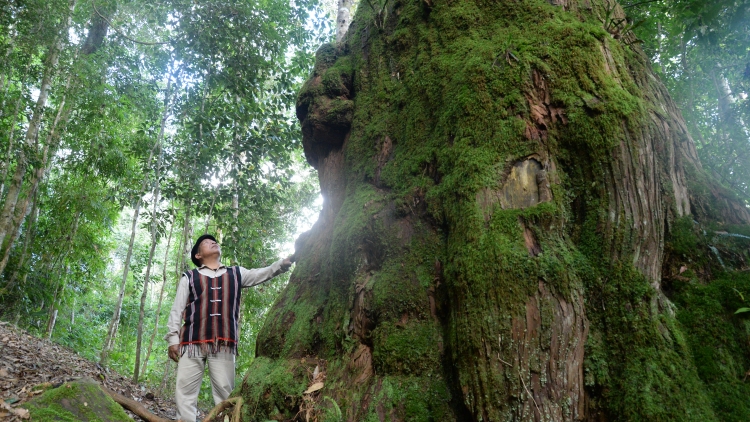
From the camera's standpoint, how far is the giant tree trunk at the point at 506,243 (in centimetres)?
245

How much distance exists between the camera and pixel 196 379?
4.24 m

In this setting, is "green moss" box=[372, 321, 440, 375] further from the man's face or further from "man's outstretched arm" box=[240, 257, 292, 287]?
the man's face

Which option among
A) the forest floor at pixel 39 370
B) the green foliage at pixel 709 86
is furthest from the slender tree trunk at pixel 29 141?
the green foliage at pixel 709 86

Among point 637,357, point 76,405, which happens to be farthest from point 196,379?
point 637,357

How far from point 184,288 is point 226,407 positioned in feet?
4.41

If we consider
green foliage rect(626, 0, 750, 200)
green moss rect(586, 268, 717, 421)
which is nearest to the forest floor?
green moss rect(586, 268, 717, 421)

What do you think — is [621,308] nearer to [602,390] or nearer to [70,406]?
[602,390]

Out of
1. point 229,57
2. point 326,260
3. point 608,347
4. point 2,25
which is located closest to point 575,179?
point 608,347

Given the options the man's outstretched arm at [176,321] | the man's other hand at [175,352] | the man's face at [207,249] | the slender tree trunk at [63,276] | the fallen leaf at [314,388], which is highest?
the slender tree trunk at [63,276]

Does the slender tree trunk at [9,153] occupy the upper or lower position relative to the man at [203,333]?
upper

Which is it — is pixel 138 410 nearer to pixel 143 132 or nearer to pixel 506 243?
pixel 506 243

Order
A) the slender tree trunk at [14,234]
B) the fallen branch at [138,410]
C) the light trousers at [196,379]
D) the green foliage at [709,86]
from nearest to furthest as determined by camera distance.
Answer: the fallen branch at [138,410], the light trousers at [196,379], the green foliage at [709,86], the slender tree trunk at [14,234]

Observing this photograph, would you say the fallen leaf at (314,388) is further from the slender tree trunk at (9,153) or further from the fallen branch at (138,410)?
the slender tree trunk at (9,153)

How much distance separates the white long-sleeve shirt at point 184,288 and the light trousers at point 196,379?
252mm
